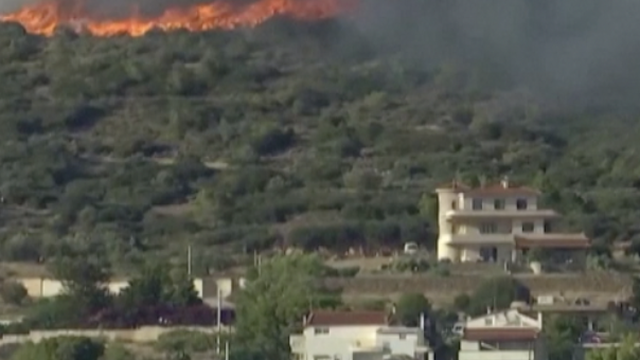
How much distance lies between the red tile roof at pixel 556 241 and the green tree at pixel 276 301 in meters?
7.79

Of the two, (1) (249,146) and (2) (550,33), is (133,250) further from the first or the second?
(2) (550,33)

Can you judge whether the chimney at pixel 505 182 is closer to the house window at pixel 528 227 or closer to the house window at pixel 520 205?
the house window at pixel 520 205

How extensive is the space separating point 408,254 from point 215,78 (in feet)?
111

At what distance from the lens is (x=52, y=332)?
83375mm

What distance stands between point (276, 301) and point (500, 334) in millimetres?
5987

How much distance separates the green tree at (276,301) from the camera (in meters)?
80.3

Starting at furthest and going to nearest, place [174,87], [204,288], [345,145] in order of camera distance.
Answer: [174,87]
[345,145]
[204,288]

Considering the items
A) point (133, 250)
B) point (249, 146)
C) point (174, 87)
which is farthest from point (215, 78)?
point (133, 250)

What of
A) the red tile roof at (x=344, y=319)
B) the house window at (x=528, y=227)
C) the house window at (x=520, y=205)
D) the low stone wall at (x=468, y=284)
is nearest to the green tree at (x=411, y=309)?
the red tile roof at (x=344, y=319)

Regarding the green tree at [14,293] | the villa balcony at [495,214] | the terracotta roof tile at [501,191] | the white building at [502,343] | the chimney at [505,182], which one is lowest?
the white building at [502,343]

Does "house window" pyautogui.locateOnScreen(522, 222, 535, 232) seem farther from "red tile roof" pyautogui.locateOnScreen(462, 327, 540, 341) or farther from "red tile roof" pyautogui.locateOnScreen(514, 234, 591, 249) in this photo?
"red tile roof" pyautogui.locateOnScreen(462, 327, 540, 341)

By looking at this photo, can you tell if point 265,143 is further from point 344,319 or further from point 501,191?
point 344,319

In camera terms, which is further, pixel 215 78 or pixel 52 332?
pixel 215 78

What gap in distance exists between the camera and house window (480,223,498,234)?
9818 centimetres
